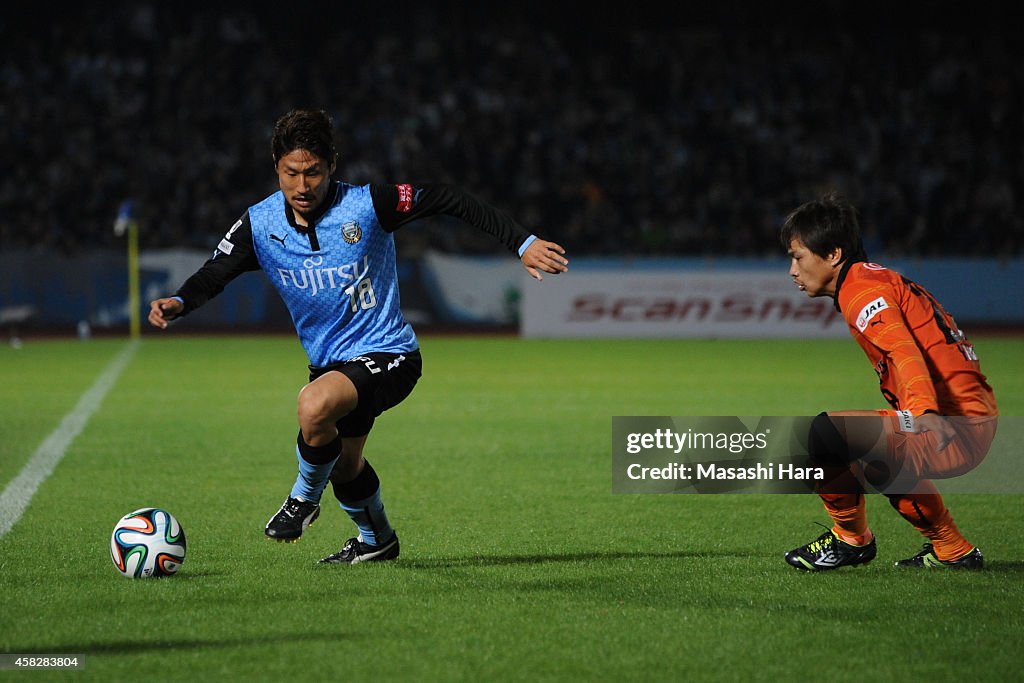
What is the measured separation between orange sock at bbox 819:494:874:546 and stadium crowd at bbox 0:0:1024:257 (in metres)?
19.0

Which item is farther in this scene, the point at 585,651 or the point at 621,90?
the point at 621,90

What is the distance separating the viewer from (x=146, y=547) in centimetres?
509

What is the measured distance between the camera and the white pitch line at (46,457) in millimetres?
6730

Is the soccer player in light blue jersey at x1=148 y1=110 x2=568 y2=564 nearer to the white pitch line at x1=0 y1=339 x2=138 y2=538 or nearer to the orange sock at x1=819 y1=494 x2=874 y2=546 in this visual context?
the orange sock at x1=819 y1=494 x2=874 y2=546

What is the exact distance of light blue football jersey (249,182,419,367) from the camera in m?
5.27

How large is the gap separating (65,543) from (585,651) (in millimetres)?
2858

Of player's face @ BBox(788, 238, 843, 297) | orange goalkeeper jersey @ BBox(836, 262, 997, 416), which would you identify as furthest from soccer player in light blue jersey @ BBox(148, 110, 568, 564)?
orange goalkeeper jersey @ BBox(836, 262, 997, 416)

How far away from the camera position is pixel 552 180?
26469 millimetres

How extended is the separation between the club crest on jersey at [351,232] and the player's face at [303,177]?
0.16 metres

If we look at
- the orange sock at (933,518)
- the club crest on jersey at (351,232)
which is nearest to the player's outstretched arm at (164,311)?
the club crest on jersey at (351,232)

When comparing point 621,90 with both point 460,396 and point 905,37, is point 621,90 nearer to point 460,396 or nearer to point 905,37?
point 905,37

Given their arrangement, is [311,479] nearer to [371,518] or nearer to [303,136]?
[371,518]

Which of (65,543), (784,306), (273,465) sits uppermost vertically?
(65,543)

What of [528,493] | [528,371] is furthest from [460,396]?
[528,493]
